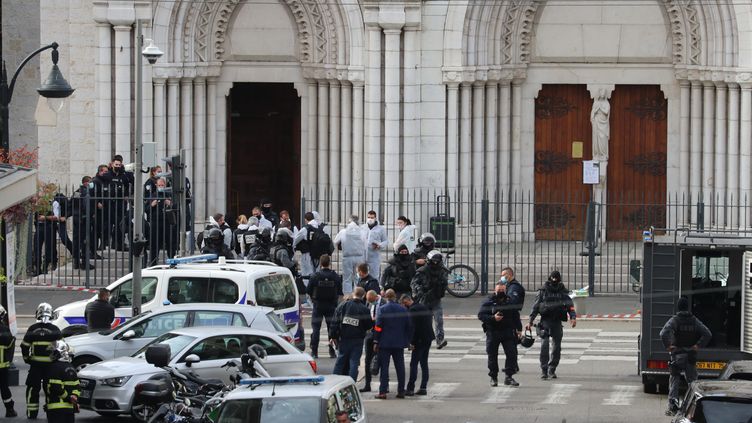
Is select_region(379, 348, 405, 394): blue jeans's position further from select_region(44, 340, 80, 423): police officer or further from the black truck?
select_region(44, 340, 80, 423): police officer

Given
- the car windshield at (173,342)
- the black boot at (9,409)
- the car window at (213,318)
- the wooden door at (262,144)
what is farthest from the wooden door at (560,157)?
the black boot at (9,409)

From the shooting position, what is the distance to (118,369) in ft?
72.1

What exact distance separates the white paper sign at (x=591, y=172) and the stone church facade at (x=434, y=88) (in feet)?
1.24

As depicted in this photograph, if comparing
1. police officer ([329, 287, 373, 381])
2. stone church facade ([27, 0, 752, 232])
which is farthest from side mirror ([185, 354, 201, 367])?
stone church facade ([27, 0, 752, 232])

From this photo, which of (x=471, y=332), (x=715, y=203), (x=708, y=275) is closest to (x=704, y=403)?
(x=708, y=275)

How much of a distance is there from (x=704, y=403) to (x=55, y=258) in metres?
18.6

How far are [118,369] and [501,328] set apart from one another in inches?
220

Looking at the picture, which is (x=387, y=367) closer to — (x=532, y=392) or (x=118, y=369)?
(x=532, y=392)

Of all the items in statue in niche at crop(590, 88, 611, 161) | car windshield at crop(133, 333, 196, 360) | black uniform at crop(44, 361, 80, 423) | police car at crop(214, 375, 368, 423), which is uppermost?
statue in niche at crop(590, 88, 611, 161)

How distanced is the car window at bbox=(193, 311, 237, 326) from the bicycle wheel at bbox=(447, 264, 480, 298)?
30.2 feet

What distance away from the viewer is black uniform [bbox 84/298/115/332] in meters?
25.4

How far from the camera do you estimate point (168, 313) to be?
24.0m

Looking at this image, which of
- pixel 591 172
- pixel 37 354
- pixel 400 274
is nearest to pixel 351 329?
pixel 400 274

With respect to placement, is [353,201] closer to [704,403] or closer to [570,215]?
[570,215]
